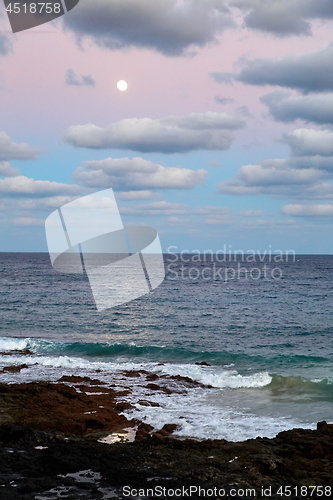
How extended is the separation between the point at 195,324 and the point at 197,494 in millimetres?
24874

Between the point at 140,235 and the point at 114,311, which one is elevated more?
the point at 140,235

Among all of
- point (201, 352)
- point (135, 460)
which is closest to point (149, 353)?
point (201, 352)

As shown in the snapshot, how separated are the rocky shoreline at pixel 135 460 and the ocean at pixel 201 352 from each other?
1.73m

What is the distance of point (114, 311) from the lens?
132ft

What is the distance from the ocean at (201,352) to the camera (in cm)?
1283

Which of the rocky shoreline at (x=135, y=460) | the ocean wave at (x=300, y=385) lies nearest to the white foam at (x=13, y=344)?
the rocky shoreline at (x=135, y=460)

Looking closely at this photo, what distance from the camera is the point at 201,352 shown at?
73.6 feet

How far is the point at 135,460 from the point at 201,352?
14778mm

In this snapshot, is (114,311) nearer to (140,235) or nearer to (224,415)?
(140,235)

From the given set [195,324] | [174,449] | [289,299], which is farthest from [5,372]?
[289,299]

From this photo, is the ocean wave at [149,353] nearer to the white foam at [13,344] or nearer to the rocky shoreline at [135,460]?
the white foam at [13,344]

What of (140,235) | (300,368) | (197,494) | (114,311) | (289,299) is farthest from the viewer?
(289,299)

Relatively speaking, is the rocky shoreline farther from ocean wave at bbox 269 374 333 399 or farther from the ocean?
ocean wave at bbox 269 374 333 399

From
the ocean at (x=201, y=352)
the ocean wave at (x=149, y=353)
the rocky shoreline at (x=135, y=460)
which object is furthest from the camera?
the ocean wave at (x=149, y=353)
